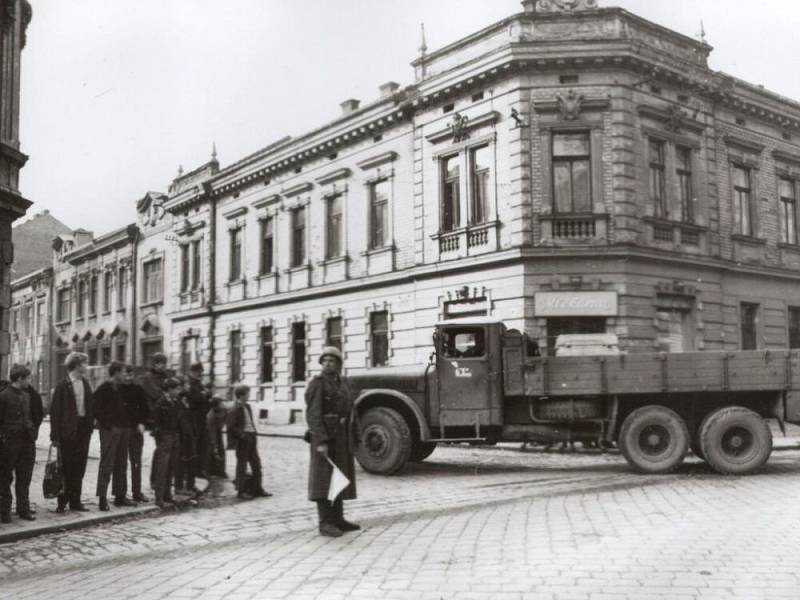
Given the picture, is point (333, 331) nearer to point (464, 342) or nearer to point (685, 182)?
point (685, 182)

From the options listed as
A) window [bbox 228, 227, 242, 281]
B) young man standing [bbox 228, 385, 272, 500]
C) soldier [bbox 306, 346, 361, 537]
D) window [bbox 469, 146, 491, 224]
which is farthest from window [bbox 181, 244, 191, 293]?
soldier [bbox 306, 346, 361, 537]

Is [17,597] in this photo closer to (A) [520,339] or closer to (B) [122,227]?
(A) [520,339]

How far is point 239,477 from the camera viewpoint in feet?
34.4

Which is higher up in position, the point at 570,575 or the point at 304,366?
the point at 304,366

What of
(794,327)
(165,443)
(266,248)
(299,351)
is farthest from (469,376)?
(266,248)

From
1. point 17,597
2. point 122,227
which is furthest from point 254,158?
point 17,597

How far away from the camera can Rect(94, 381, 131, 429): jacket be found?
9844mm

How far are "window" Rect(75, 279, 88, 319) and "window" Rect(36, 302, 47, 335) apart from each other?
5.57 metres

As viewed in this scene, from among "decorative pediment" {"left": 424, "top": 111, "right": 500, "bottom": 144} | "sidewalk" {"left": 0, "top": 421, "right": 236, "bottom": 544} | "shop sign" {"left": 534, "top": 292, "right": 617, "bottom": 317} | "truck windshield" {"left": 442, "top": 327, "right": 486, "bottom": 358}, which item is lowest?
"sidewalk" {"left": 0, "top": 421, "right": 236, "bottom": 544}

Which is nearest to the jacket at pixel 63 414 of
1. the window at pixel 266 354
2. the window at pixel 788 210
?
the window at pixel 266 354

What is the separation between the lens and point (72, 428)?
31.6 ft

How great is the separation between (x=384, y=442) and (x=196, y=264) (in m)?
22.8

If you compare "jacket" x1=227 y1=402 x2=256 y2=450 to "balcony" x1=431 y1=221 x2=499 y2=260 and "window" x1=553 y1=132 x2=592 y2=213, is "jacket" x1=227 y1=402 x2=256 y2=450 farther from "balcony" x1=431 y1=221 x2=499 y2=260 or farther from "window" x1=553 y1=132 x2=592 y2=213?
"window" x1=553 y1=132 x2=592 y2=213

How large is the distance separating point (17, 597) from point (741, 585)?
4.86m
